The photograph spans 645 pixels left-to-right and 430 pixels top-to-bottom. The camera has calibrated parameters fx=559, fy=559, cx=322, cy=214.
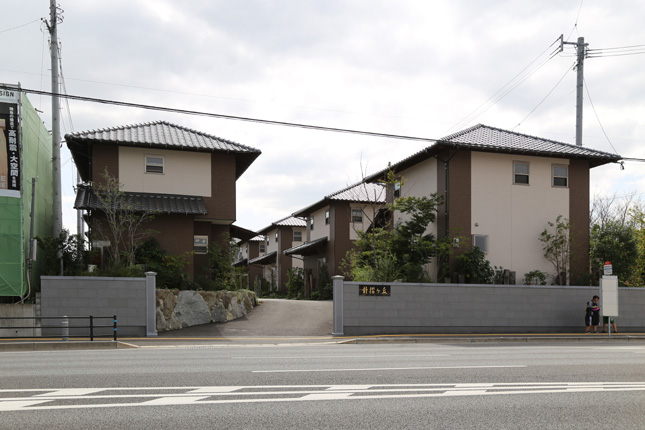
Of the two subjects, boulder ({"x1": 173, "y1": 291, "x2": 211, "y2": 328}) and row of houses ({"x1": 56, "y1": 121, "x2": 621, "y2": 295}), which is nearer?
boulder ({"x1": 173, "y1": 291, "x2": 211, "y2": 328})

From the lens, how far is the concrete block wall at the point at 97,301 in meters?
18.5

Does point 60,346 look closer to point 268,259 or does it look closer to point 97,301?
point 97,301

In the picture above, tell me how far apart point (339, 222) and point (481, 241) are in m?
13.6

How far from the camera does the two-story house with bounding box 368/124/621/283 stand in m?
24.9

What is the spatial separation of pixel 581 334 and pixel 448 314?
5.54 m

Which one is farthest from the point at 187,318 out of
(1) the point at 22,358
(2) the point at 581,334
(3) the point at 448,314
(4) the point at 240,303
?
(2) the point at 581,334

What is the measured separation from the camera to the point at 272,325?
22.0 m

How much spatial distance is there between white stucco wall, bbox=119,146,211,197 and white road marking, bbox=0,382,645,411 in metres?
A: 17.8

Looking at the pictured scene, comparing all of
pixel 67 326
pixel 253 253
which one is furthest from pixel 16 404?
pixel 253 253

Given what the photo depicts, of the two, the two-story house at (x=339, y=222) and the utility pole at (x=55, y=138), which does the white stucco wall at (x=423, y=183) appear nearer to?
the two-story house at (x=339, y=222)

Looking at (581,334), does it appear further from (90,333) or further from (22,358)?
(22,358)

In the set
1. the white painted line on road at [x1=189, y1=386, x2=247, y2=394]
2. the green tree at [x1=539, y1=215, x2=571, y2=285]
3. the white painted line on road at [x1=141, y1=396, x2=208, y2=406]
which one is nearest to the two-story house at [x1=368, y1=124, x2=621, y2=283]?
the green tree at [x1=539, y1=215, x2=571, y2=285]

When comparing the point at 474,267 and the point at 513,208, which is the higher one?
the point at 513,208

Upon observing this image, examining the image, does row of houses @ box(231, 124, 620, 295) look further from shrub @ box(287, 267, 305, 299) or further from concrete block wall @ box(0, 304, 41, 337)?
shrub @ box(287, 267, 305, 299)
